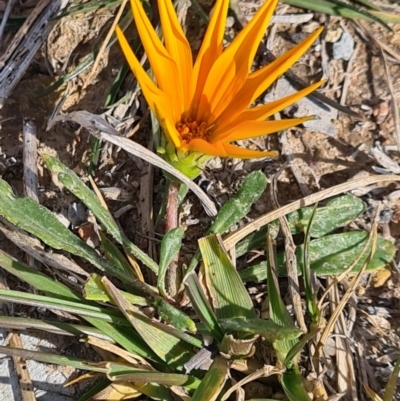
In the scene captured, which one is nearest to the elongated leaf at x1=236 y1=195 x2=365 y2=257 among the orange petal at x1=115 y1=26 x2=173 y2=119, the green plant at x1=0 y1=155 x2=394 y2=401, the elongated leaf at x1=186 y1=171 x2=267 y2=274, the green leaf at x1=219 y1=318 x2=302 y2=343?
the green plant at x1=0 y1=155 x2=394 y2=401

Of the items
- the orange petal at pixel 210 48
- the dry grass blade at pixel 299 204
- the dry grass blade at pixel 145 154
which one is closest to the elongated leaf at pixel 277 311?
the dry grass blade at pixel 299 204

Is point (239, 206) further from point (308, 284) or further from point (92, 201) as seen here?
point (92, 201)

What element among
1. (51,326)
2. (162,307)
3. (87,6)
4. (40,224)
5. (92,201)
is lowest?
(51,326)

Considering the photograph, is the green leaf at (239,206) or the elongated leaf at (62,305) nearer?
the elongated leaf at (62,305)

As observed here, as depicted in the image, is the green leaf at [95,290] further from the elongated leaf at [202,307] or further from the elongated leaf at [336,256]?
the elongated leaf at [336,256]

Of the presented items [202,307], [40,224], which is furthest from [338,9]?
[40,224]

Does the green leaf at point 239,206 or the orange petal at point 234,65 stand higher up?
the orange petal at point 234,65

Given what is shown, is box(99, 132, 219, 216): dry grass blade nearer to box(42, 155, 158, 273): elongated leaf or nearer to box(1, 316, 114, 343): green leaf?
box(42, 155, 158, 273): elongated leaf

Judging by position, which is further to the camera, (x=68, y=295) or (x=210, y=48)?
(x=68, y=295)
